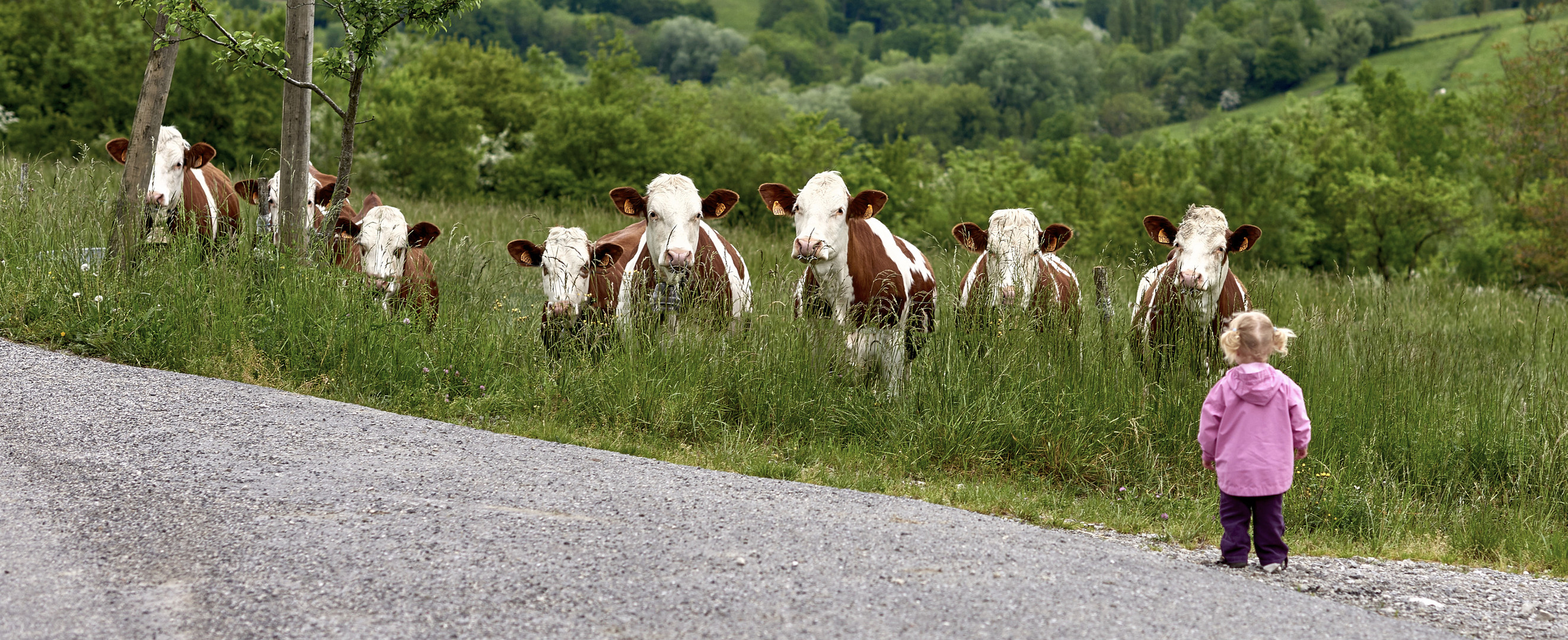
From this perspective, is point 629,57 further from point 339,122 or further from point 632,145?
point 339,122

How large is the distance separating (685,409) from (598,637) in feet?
13.3

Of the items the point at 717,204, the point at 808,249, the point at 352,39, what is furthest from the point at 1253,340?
the point at 352,39

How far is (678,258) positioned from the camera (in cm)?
901

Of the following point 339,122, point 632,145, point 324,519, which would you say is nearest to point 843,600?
point 324,519

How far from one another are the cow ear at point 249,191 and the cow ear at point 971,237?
6725 mm

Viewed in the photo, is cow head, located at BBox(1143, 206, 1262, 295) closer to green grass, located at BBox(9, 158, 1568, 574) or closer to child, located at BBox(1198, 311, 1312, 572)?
green grass, located at BBox(9, 158, 1568, 574)

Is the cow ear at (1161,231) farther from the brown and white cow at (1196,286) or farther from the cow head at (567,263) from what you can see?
the cow head at (567,263)

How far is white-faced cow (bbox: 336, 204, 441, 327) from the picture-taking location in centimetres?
1014

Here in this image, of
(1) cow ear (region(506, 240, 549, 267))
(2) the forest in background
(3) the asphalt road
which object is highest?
(2) the forest in background

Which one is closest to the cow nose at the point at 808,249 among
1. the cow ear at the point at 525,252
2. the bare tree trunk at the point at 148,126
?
the cow ear at the point at 525,252

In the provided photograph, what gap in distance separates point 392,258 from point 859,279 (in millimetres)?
4290

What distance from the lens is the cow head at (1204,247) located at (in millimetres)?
8711

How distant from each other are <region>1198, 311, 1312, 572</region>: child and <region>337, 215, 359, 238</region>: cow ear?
787 centimetres

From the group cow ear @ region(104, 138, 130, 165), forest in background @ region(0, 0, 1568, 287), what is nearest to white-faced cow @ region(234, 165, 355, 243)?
cow ear @ region(104, 138, 130, 165)
